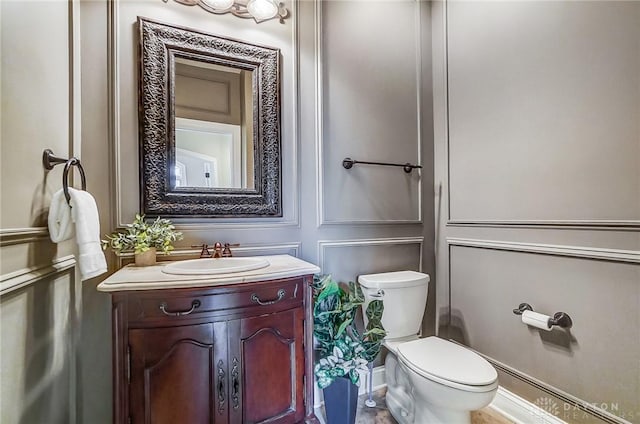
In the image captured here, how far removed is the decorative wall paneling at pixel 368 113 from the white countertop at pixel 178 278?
1.94 ft

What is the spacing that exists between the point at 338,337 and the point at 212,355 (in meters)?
0.63

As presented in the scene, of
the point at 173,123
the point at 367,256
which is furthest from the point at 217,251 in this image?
the point at 367,256

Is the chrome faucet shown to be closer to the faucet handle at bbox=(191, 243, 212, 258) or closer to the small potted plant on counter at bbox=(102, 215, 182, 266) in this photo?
the faucet handle at bbox=(191, 243, 212, 258)

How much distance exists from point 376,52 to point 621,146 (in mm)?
1351

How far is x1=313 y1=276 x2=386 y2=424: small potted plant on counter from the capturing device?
135 cm

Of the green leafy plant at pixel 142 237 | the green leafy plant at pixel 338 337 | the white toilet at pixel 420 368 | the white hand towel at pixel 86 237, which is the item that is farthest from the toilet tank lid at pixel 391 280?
the white hand towel at pixel 86 237

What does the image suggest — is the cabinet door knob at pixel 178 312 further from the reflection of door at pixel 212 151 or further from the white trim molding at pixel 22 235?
the reflection of door at pixel 212 151

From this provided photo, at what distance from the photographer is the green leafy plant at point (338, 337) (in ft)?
4.42

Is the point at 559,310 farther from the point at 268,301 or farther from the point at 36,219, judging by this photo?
the point at 36,219

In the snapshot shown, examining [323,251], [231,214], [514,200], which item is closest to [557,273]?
[514,200]

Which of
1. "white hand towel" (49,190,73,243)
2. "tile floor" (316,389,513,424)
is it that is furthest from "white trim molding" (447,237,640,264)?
"white hand towel" (49,190,73,243)

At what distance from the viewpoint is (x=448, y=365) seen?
4.24ft

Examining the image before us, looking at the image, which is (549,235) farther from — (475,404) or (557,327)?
(475,404)

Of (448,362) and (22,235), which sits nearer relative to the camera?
(22,235)
